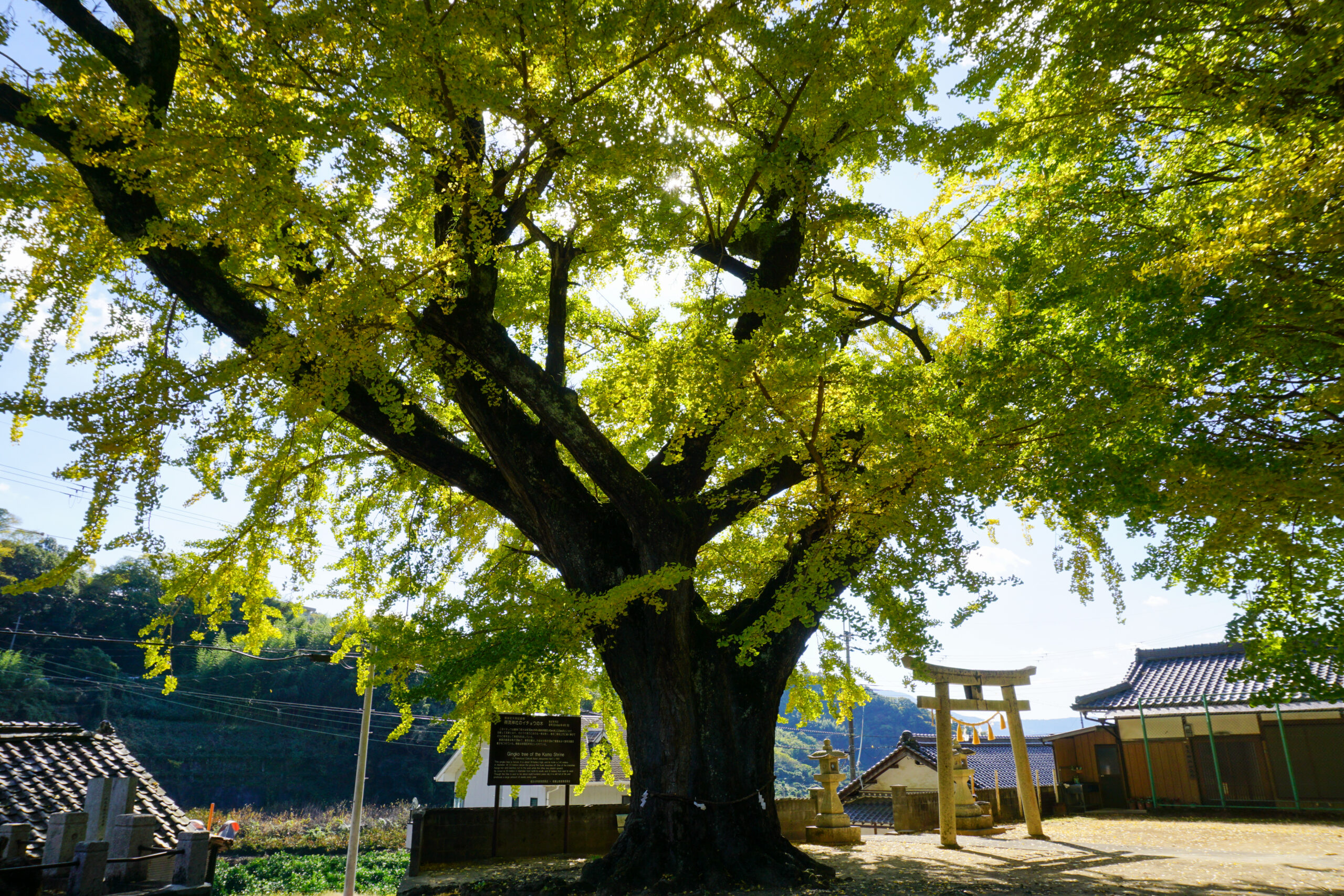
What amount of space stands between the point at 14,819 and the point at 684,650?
837 centimetres

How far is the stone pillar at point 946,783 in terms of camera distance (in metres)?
11.1

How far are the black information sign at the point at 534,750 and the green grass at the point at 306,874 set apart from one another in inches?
A: 599

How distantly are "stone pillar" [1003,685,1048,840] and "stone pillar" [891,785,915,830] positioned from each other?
106 inches

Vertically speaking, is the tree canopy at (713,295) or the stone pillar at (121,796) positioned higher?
the tree canopy at (713,295)

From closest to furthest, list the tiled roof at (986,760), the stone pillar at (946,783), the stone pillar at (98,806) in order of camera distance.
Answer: the stone pillar at (98,806)
the stone pillar at (946,783)
the tiled roof at (986,760)

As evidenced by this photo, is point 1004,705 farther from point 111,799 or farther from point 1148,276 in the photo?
point 111,799

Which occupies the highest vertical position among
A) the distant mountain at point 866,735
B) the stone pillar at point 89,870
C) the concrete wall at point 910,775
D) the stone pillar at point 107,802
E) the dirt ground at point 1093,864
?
the stone pillar at point 107,802

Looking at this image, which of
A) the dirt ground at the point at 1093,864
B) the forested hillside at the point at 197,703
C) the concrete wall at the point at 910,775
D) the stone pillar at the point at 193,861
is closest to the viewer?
the dirt ground at the point at 1093,864

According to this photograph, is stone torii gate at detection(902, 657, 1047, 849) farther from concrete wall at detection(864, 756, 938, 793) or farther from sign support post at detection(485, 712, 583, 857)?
concrete wall at detection(864, 756, 938, 793)

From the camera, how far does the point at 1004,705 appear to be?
12703 mm

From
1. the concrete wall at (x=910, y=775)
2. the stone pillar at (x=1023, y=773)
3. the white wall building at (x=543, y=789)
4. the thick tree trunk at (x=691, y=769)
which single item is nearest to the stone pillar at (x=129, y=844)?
the thick tree trunk at (x=691, y=769)

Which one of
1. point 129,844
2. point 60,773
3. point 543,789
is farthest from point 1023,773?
point 543,789

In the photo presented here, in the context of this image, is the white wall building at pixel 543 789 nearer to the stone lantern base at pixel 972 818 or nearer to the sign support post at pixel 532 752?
the sign support post at pixel 532 752

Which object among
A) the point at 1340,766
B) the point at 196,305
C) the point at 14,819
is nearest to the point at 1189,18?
the point at 196,305
